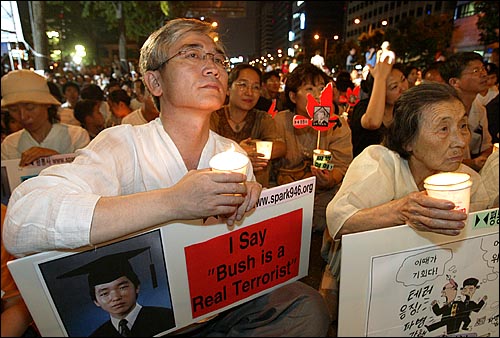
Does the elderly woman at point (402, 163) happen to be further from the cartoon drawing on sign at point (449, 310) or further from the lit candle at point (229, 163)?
the lit candle at point (229, 163)

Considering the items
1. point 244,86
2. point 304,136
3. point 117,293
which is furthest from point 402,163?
point 244,86

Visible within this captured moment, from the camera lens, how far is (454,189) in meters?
1.19

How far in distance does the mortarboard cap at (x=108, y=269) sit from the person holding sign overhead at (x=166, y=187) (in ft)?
0.24

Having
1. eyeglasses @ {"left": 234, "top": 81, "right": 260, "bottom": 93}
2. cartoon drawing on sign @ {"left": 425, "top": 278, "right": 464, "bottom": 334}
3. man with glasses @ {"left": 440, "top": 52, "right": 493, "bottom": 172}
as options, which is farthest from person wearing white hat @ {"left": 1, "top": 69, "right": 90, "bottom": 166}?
man with glasses @ {"left": 440, "top": 52, "right": 493, "bottom": 172}

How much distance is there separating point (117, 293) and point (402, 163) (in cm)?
141

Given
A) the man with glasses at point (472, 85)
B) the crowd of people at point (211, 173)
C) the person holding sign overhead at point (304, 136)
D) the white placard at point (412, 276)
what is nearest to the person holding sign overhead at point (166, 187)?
the crowd of people at point (211, 173)

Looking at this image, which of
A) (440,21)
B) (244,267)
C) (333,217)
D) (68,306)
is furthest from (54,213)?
(440,21)

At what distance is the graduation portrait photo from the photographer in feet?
3.64

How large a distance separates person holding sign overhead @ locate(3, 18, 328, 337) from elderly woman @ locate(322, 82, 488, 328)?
1.09 ft

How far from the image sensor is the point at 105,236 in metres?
1.12

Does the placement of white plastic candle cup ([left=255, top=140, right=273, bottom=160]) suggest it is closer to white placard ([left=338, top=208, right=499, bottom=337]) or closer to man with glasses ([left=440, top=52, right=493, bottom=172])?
white placard ([left=338, top=208, right=499, bottom=337])

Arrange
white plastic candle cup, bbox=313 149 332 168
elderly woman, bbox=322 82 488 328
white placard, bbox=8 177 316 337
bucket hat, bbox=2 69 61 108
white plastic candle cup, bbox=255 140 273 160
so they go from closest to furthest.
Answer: white placard, bbox=8 177 316 337 → elderly woman, bbox=322 82 488 328 → white plastic candle cup, bbox=313 149 332 168 → white plastic candle cup, bbox=255 140 273 160 → bucket hat, bbox=2 69 61 108

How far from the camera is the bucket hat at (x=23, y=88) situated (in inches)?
108

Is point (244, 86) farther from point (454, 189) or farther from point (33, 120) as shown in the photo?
point (454, 189)
